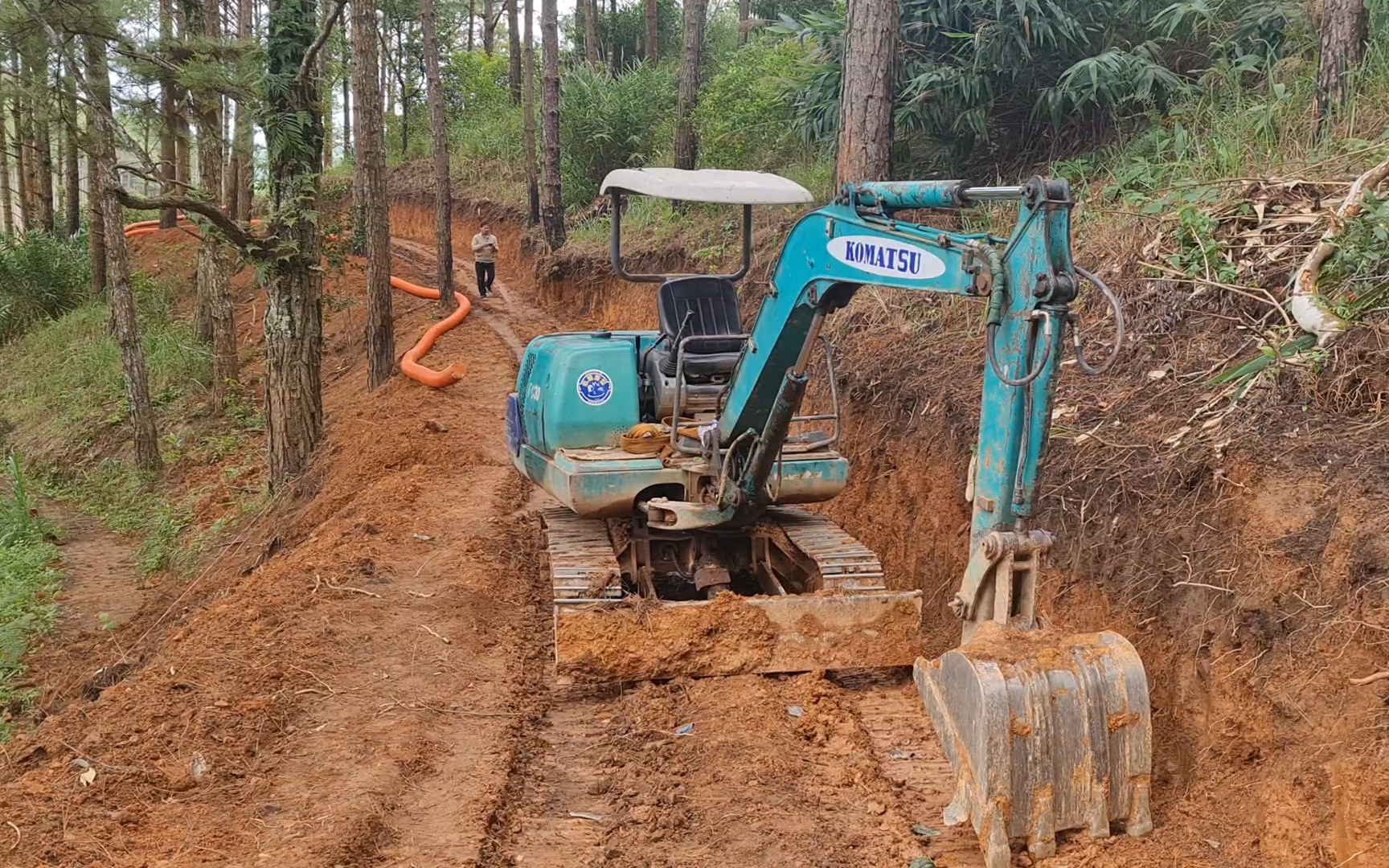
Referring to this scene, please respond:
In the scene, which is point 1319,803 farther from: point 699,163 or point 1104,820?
point 699,163

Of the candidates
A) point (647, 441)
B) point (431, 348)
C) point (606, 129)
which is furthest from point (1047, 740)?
point (606, 129)

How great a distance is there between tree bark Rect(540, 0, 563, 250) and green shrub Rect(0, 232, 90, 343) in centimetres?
1048

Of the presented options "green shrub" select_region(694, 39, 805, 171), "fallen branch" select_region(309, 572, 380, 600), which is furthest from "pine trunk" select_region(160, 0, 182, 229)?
"green shrub" select_region(694, 39, 805, 171)

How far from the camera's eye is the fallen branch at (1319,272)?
579 cm

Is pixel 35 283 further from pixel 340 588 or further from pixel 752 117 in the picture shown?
pixel 340 588

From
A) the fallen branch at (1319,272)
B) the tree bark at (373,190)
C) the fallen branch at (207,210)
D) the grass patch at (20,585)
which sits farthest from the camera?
the tree bark at (373,190)

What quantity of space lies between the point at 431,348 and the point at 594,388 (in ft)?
31.8

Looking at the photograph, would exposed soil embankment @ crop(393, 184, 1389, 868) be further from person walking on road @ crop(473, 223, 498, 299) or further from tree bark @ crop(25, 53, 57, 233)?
person walking on road @ crop(473, 223, 498, 299)

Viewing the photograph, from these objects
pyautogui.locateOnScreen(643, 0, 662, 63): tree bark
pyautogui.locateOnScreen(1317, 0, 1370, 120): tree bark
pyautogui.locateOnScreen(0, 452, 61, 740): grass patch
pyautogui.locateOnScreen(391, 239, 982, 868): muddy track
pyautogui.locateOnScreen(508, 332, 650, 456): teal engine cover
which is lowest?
pyautogui.locateOnScreen(0, 452, 61, 740): grass patch

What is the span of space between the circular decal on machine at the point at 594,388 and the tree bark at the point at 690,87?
11584 millimetres

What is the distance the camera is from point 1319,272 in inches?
241

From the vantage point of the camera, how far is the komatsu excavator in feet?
13.9

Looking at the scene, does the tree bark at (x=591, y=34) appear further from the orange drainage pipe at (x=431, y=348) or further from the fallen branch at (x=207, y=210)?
the fallen branch at (x=207, y=210)

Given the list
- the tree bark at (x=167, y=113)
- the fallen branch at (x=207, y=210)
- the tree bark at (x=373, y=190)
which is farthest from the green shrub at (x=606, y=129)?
the fallen branch at (x=207, y=210)
